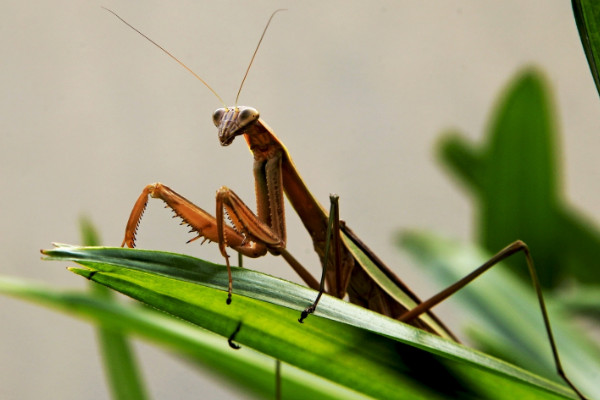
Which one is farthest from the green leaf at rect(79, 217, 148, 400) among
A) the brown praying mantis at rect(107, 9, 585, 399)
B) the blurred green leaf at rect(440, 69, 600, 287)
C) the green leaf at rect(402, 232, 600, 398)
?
the blurred green leaf at rect(440, 69, 600, 287)

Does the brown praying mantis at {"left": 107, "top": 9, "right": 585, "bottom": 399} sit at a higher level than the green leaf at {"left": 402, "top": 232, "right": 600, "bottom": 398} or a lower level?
higher

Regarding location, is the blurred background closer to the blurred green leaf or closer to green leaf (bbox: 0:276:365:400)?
the blurred green leaf

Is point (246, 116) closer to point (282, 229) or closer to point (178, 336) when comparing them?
point (282, 229)

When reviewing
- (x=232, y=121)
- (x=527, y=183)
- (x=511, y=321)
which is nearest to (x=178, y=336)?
(x=232, y=121)

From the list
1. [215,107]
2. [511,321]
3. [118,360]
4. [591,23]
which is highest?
[215,107]

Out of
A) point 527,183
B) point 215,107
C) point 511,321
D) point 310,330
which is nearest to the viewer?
point 310,330

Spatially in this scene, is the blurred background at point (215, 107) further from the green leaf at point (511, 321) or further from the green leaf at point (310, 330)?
the green leaf at point (310, 330)

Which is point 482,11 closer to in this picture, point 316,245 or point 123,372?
point 316,245
